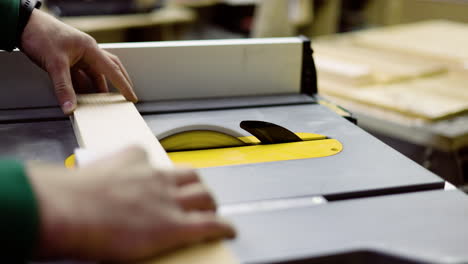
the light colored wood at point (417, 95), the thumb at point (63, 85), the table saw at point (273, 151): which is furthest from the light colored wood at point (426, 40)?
the thumb at point (63, 85)

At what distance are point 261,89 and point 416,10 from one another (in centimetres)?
365

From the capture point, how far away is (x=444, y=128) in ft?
4.85

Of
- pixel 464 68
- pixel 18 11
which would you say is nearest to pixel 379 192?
pixel 18 11

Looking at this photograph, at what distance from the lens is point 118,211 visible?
1.61 ft

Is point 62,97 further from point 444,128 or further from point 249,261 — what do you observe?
point 444,128

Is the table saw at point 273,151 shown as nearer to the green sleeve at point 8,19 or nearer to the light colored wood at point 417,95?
the green sleeve at point 8,19

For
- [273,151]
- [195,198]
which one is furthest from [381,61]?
[195,198]

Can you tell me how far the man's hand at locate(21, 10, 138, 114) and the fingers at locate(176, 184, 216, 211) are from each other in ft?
1.44

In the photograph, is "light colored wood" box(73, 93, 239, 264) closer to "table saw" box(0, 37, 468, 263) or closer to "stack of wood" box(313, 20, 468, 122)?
"table saw" box(0, 37, 468, 263)

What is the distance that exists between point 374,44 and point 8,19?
5.66 ft

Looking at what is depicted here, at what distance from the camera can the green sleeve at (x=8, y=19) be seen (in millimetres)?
945

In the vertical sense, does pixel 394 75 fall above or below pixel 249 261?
below

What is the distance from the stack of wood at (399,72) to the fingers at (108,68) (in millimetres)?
882

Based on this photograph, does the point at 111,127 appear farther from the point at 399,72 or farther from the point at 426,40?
the point at 426,40
